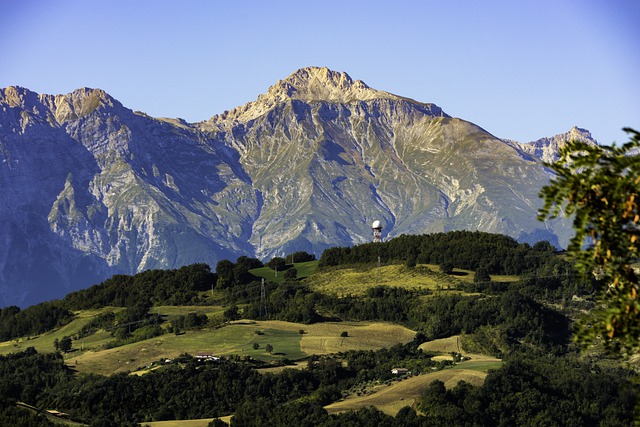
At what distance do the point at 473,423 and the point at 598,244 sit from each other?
425 ft

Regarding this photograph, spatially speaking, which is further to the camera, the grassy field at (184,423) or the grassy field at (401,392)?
the grassy field at (401,392)

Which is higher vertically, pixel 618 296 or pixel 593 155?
pixel 593 155

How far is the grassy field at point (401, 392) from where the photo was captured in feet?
533

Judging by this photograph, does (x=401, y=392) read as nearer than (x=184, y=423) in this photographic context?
No

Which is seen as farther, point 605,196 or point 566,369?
point 566,369

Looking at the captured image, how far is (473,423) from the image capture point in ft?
507

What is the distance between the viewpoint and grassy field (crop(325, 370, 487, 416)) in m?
162

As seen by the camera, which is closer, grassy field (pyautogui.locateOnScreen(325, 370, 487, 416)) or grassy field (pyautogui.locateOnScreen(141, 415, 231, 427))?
grassy field (pyautogui.locateOnScreen(141, 415, 231, 427))

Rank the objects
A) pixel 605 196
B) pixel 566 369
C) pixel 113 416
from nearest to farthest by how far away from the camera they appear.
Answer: pixel 605 196 → pixel 113 416 → pixel 566 369

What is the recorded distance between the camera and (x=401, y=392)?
6693 inches

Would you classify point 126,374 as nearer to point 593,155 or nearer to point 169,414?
point 169,414

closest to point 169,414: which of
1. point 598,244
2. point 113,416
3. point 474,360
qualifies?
point 113,416

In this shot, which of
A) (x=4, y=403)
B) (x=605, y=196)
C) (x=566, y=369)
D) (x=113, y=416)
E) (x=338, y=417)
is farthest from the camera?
(x=566, y=369)

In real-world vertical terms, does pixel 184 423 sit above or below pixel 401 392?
above
